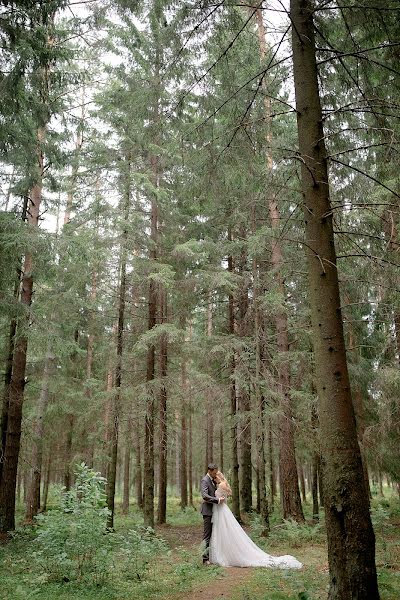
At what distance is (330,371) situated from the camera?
14.5 ft

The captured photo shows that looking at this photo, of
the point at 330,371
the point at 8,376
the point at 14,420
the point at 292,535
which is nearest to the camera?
the point at 330,371

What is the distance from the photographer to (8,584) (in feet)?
21.3

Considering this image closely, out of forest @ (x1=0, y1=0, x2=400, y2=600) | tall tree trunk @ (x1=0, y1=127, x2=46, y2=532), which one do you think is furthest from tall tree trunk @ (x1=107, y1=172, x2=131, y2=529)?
tall tree trunk @ (x1=0, y1=127, x2=46, y2=532)

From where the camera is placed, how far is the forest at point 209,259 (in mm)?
4969

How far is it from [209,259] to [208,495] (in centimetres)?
901

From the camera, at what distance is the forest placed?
196 inches

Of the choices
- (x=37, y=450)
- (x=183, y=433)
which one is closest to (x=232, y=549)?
(x=37, y=450)

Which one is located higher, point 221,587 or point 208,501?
point 208,501

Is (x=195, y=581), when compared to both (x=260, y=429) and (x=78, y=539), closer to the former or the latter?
(x=78, y=539)

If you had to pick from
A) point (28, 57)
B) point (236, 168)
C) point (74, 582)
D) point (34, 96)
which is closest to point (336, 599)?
point (74, 582)

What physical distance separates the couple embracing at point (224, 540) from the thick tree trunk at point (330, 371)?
3939 millimetres

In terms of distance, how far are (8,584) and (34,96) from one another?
28.5 feet

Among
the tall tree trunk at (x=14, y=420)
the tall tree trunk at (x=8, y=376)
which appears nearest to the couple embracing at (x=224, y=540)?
the tall tree trunk at (x=14, y=420)

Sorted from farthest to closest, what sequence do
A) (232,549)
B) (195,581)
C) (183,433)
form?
(183,433) → (232,549) → (195,581)
